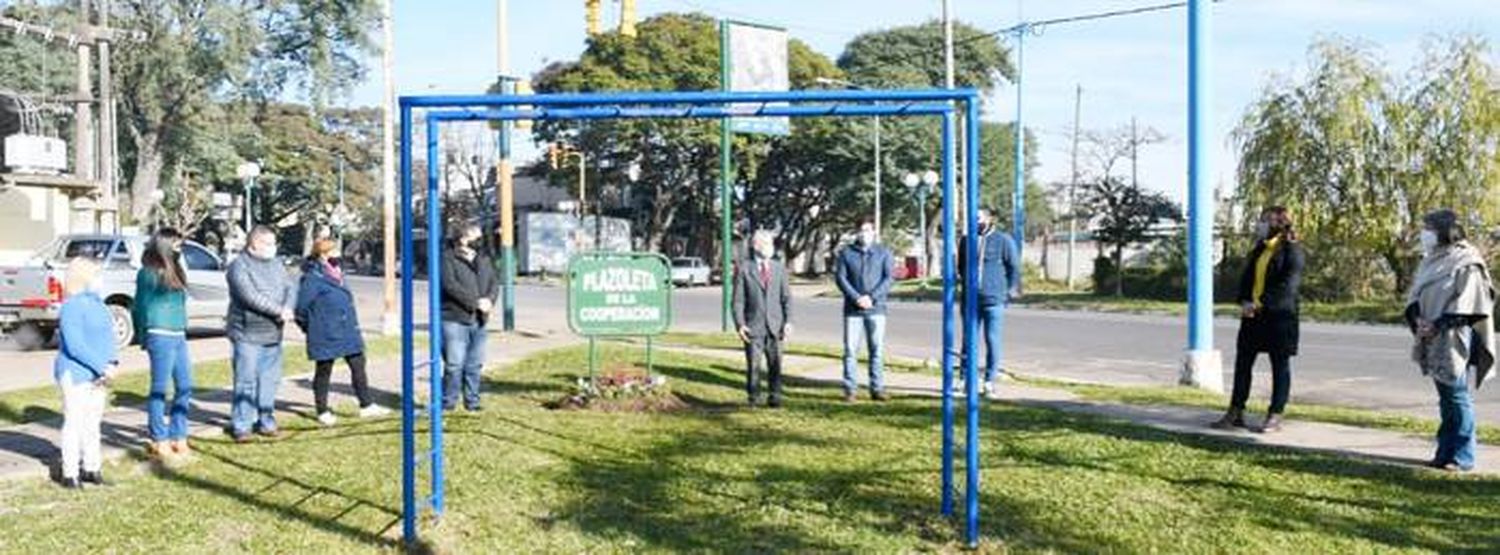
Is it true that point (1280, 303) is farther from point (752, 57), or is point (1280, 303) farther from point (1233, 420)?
point (752, 57)

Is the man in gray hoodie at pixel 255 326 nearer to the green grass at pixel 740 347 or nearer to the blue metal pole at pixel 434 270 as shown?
the blue metal pole at pixel 434 270

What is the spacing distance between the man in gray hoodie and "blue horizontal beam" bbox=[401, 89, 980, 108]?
401 centimetres

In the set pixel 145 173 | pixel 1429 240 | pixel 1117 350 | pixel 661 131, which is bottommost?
pixel 1117 350

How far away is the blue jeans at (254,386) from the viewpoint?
9367mm

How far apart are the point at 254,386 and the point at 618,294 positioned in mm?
3007

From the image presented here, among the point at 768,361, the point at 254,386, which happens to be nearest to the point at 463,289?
the point at 254,386

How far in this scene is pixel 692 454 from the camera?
8539mm

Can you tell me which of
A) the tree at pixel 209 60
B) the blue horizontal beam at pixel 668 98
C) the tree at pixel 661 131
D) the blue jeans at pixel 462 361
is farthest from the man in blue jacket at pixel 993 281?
the tree at pixel 661 131

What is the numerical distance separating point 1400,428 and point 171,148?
1644 inches

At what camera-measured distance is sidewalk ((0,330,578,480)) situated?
346 inches

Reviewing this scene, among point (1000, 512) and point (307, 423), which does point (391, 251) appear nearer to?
point (307, 423)

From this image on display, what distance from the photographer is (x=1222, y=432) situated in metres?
9.06

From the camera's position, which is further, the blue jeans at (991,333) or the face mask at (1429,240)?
the blue jeans at (991,333)

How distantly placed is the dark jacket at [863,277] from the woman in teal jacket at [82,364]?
18.4 feet
